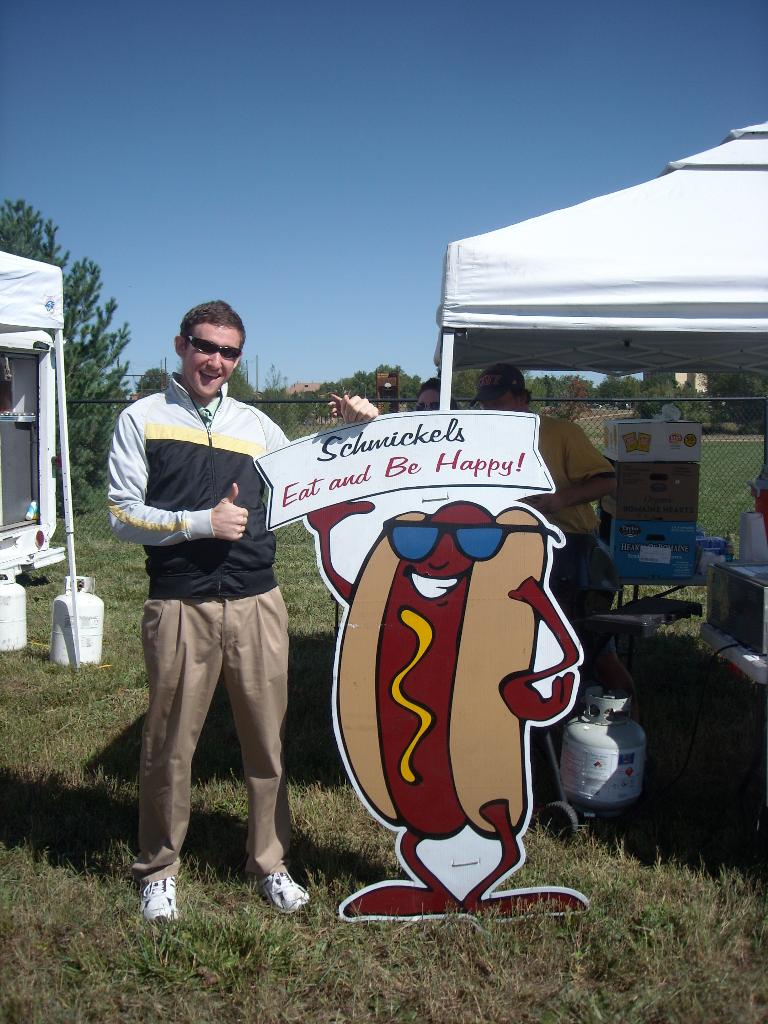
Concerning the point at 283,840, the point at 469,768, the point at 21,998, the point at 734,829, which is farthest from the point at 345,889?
the point at 734,829

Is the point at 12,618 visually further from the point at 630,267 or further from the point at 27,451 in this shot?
the point at 630,267

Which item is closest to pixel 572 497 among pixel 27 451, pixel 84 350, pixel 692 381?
pixel 27 451

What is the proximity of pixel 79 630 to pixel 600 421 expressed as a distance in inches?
385

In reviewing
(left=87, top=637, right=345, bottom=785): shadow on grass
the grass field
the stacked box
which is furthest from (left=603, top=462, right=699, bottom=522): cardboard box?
(left=87, top=637, right=345, bottom=785): shadow on grass

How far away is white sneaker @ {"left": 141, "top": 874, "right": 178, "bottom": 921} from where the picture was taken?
269cm

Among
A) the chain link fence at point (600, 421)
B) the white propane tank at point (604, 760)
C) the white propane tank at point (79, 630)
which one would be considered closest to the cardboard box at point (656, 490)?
the white propane tank at point (604, 760)

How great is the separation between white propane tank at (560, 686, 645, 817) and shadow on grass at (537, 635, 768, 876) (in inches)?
5.6

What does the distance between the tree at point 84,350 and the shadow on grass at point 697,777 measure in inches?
298

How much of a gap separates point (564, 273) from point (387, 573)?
4.64ft

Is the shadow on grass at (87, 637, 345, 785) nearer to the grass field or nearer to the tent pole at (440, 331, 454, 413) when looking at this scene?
the grass field

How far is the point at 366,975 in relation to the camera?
250 centimetres

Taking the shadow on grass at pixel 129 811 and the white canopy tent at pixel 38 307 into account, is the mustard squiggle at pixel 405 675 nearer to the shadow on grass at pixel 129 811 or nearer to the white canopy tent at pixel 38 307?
the shadow on grass at pixel 129 811

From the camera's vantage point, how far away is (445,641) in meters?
2.67

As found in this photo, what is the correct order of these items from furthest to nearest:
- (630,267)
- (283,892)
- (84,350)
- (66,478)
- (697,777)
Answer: (84,350)
(66,478)
(697,777)
(630,267)
(283,892)
